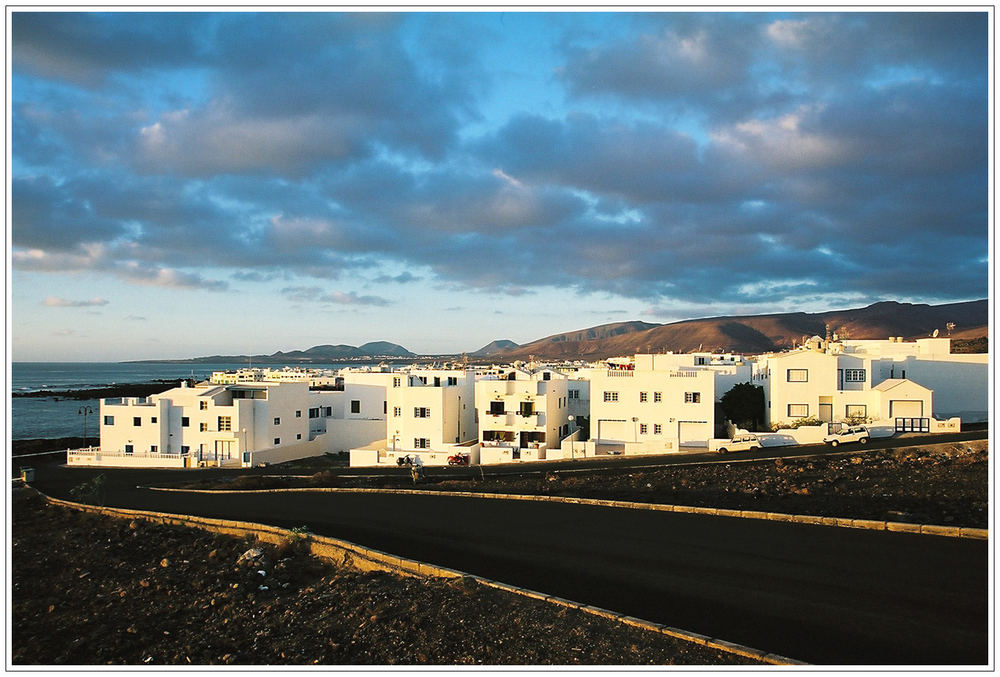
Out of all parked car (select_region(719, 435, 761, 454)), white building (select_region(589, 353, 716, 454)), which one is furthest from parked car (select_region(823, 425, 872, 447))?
white building (select_region(589, 353, 716, 454))

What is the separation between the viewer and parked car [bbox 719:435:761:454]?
2805 cm

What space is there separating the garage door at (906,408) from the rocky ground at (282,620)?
31743 mm

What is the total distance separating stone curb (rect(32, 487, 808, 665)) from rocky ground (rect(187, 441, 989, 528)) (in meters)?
5.92

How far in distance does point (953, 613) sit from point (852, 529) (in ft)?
13.3

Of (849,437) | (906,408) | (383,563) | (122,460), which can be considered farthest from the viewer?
(122,460)

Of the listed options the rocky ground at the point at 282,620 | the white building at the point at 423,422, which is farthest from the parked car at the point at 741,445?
the rocky ground at the point at 282,620

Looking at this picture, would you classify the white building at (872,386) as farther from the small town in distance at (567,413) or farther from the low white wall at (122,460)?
the low white wall at (122,460)

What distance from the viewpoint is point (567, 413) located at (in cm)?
4384

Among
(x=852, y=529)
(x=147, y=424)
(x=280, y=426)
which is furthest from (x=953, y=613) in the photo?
(x=147, y=424)

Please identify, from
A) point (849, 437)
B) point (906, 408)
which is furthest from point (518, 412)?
point (906, 408)

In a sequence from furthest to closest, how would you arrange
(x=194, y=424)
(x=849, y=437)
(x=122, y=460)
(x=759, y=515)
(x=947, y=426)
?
(x=194, y=424) < (x=122, y=460) < (x=947, y=426) < (x=849, y=437) < (x=759, y=515)

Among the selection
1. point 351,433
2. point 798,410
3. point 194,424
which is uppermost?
point 798,410

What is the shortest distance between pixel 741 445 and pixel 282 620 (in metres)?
24.5

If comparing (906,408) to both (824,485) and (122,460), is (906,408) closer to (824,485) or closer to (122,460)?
(824,485)
